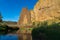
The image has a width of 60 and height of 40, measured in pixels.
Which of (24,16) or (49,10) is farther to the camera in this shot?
(24,16)

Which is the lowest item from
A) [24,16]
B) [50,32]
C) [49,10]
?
[50,32]

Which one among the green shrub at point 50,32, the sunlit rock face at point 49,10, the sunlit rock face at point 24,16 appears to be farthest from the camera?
the sunlit rock face at point 24,16

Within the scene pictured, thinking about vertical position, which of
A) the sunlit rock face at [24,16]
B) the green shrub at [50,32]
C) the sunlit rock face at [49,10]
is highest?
the sunlit rock face at [24,16]

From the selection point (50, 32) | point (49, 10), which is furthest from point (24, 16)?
point (50, 32)

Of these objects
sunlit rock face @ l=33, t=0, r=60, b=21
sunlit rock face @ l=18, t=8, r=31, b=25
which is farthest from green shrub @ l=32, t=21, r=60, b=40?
sunlit rock face @ l=18, t=8, r=31, b=25

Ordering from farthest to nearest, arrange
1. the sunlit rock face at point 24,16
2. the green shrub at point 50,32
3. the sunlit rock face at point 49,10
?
1. the sunlit rock face at point 24,16
2. the sunlit rock face at point 49,10
3. the green shrub at point 50,32

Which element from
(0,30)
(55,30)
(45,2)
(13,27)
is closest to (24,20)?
(13,27)

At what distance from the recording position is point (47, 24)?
51844 mm

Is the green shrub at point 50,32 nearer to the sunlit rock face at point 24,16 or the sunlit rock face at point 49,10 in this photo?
the sunlit rock face at point 49,10

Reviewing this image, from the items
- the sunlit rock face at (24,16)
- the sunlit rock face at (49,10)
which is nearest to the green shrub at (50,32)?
the sunlit rock face at (49,10)

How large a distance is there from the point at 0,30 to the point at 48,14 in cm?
11647

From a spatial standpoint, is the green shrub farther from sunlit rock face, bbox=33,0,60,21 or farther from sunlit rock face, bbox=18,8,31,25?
sunlit rock face, bbox=18,8,31,25

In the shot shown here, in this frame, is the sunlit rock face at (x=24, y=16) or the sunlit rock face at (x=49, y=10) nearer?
the sunlit rock face at (x=49, y=10)

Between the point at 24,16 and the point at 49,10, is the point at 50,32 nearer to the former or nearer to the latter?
the point at 49,10
